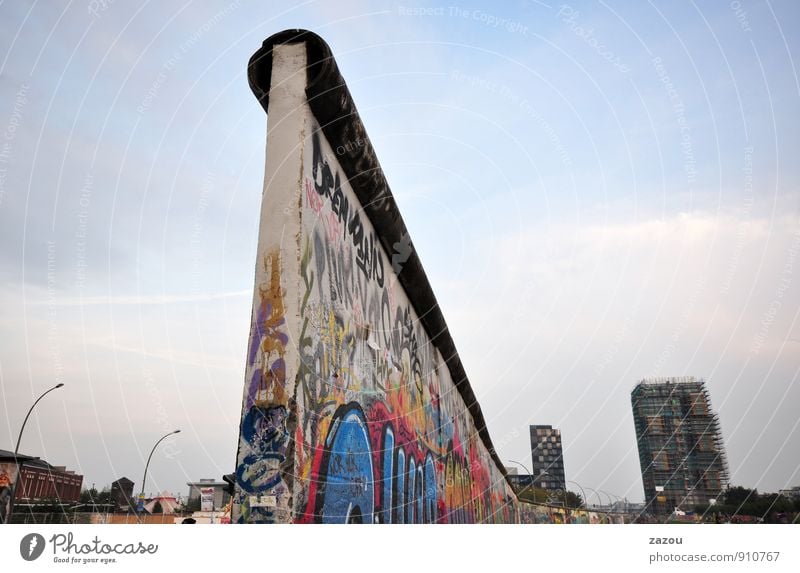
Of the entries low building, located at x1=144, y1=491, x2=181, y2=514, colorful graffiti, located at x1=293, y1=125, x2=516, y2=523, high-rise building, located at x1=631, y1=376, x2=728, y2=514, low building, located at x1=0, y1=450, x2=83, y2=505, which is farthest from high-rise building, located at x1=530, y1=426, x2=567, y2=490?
colorful graffiti, located at x1=293, y1=125, x2=516, y2=523

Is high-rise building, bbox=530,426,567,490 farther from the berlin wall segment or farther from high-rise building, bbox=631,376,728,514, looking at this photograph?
the berlin wall segment

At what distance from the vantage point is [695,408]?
92.9 feet

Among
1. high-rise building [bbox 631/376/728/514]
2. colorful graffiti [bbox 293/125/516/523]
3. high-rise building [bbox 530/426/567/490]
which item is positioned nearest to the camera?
colorful graffiti [bbox 293/125/516/523]

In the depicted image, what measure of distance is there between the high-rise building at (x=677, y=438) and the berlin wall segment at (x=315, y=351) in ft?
52.1

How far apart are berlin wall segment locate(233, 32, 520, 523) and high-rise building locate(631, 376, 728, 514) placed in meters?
15.9

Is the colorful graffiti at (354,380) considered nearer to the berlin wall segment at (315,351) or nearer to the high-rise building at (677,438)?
the berlin wall segment at (315,351)

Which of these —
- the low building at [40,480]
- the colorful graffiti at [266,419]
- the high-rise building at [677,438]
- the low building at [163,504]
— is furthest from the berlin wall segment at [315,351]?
the low building at [163,504]

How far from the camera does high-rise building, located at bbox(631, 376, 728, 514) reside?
28.2 m

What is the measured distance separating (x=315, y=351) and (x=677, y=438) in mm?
40292
